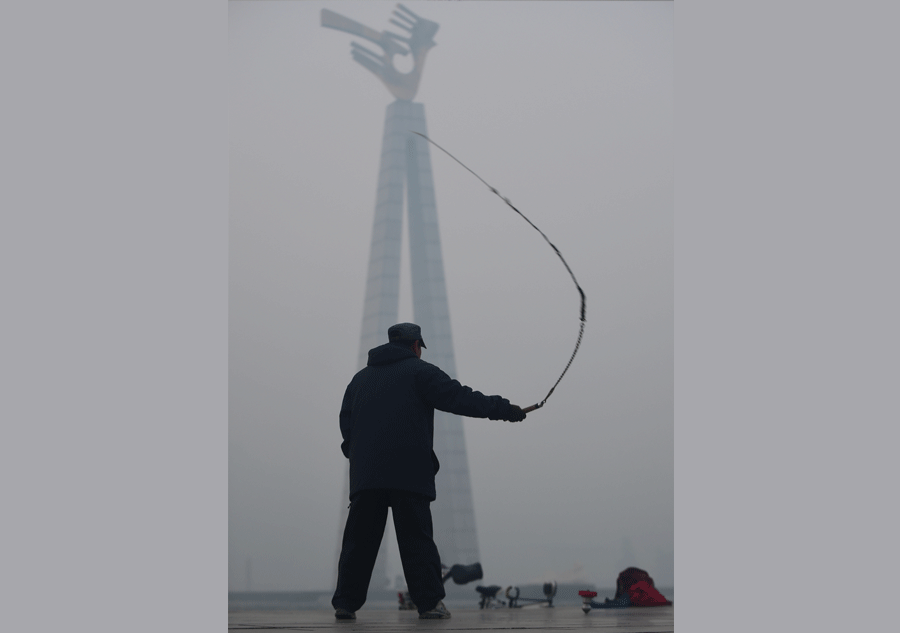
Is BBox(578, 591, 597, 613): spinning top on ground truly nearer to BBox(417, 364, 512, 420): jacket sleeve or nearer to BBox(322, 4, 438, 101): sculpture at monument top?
BBox(417, 364, 512, 420): jacket sleeve

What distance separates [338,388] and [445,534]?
1.24m

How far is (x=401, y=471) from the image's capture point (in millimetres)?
2533

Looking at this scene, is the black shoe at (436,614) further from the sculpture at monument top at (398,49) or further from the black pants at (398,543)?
the sculpture at monument top at (398,49)

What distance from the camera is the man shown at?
2508 millimetres

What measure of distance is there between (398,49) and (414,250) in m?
1.43

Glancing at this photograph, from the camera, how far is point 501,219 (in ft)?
20.4

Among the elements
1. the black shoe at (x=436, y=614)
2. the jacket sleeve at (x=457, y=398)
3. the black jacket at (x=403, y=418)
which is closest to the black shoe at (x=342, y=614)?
the black shoe at (x=436, y=614)

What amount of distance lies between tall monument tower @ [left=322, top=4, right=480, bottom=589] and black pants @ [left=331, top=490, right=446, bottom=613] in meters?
3.53

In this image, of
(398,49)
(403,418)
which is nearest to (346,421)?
(403,418)

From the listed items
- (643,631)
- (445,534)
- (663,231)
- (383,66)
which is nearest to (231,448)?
(445,534)

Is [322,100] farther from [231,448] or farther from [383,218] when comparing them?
[231,448]

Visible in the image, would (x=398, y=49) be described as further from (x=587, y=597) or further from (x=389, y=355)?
(x=587, y=597)

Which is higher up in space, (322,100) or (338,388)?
(322,100)

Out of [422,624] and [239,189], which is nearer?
[422,624]
